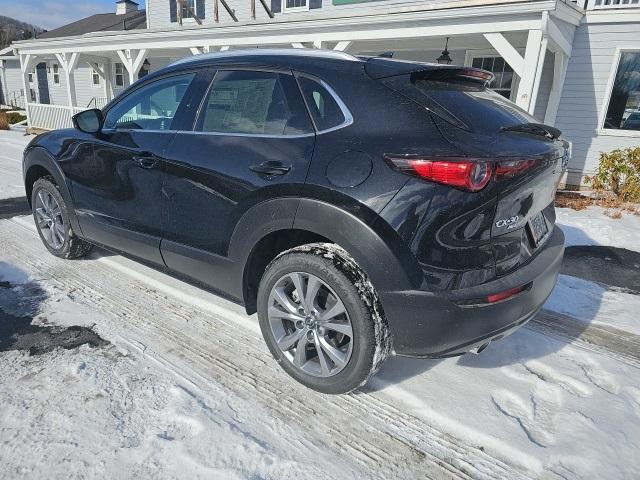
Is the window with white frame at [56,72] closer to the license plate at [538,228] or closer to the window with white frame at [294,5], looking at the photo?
the window with white frame at [294,5]

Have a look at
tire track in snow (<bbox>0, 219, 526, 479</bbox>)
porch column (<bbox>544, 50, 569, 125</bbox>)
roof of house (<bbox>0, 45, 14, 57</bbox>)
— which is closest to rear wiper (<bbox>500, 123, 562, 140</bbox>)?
tire track in snow (<bbox>0, 219, 526, 479</bbox>)

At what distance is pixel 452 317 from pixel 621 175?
6706 millimetres

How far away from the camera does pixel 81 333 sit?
2.78m

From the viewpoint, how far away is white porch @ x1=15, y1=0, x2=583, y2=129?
676 cm

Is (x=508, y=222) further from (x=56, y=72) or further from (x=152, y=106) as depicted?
(x=56, y=72)

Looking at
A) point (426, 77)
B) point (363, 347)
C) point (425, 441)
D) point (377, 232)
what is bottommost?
point (425, 441)

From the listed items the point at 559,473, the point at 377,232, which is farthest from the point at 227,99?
the point at 559,473

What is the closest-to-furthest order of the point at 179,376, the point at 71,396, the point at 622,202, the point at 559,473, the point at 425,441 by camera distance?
the point at 559,473 < the point at 425,441 < the point at 71,396 < the point at 179,376 < the point at 622,202

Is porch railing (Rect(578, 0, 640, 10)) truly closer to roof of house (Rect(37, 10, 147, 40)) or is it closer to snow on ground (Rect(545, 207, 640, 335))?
snow on ground (Rect(545, 207, 640, 335))

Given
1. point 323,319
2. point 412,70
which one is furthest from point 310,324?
point 412,70

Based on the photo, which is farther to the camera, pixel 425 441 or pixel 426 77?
pixel 426 77

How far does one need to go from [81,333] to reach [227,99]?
1.78 m

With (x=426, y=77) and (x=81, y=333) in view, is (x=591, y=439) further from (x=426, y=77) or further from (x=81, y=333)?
(x=81, y=333)

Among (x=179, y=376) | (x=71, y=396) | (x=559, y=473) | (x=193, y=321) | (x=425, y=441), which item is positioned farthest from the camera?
(x=193, y=321)
